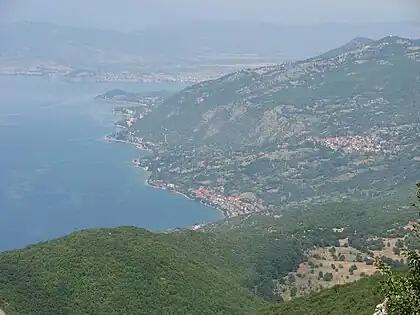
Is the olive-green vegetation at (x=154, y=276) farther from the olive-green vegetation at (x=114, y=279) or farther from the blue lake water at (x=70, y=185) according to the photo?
the blue lake water at (x=70, y=185)

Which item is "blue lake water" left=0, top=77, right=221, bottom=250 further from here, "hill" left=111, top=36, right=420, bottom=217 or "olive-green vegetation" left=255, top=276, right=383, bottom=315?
"olive-green vegetation" left=255, top=276, right=383, bottom=315

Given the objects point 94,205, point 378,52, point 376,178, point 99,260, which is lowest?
point 94,205

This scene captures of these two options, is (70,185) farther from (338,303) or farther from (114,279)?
(338,303)

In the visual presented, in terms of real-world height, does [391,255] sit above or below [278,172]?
above

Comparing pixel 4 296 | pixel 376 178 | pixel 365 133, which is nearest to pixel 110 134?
pixel 365 133

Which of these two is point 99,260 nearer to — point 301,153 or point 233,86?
point 301,153

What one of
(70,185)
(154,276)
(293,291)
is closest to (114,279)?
(154,276)
